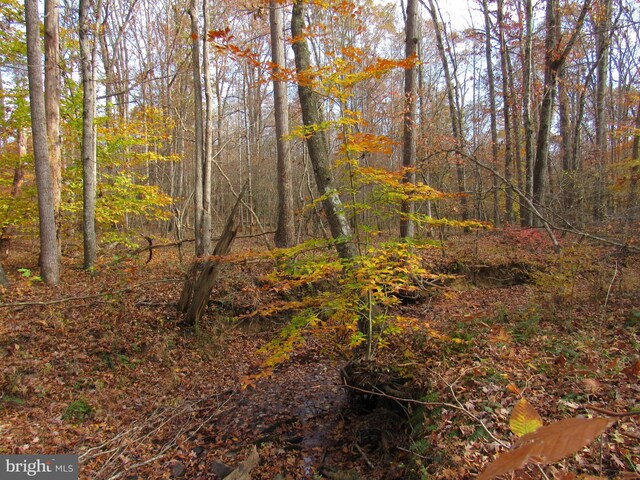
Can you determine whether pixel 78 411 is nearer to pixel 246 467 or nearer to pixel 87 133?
pixel 246 467

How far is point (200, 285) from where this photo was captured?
780 cm

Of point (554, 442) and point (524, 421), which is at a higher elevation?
point (554, 442)

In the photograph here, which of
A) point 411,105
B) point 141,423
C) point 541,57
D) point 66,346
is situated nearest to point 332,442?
point 141,423

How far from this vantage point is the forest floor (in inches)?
146

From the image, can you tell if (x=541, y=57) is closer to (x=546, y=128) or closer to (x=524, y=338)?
(x=546, y=128)

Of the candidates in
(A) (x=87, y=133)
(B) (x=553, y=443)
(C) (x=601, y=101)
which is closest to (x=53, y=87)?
(A) (x=87, y=133)

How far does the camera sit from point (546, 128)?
11266mm

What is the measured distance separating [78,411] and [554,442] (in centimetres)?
659

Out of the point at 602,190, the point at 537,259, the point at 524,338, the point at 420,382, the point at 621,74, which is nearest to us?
the point at 420,382

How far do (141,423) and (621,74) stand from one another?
28824 mm

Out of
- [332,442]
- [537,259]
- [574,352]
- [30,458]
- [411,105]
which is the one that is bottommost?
[332,442]

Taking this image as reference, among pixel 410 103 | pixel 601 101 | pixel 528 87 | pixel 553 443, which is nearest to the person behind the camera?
pixel 553 443

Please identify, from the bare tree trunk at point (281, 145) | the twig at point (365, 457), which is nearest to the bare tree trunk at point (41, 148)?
the bare tree trunk at point (281, 145)

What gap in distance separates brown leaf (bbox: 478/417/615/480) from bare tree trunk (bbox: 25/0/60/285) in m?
9.55
